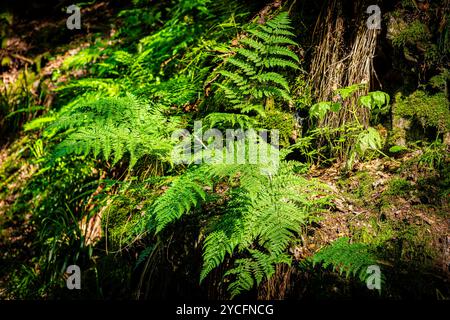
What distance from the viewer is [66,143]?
7.11 feet

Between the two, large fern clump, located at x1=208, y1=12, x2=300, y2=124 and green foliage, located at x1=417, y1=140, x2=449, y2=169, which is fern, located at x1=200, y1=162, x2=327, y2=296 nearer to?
large fern clump, located at x1=208, y1=12, x2=300, y2=124

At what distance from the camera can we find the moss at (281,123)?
9.10 ft

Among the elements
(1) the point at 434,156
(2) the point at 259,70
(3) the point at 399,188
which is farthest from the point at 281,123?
(1) the point at 434,156

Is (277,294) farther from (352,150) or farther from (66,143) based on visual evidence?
(66,143)

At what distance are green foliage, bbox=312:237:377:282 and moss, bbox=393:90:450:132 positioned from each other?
116 cm

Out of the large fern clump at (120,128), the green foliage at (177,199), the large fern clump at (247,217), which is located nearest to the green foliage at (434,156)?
the large fern clump at (247,217)

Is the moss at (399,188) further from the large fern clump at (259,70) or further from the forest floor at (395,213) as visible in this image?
the large fern clump at (259,70)

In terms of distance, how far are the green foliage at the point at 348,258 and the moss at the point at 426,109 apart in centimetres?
116

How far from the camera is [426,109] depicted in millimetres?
2436

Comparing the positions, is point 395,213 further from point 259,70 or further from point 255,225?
point 259,70

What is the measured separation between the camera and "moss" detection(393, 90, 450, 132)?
237 centimetres

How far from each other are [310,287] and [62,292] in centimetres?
251

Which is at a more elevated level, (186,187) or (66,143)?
(66,143)
